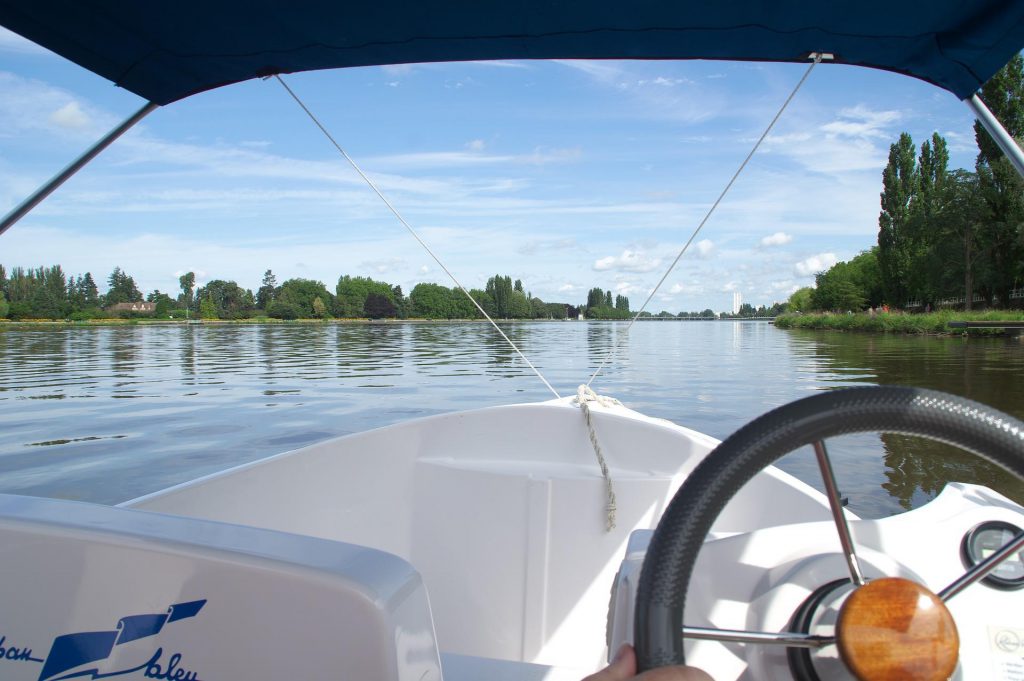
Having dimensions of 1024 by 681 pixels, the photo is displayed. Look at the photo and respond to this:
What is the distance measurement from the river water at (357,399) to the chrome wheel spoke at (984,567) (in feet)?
6.94

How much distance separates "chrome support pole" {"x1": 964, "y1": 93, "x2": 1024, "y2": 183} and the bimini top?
0.05 metres

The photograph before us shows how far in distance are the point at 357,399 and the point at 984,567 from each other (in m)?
9.72

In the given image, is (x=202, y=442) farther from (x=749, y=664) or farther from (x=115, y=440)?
(x=749, y=664)

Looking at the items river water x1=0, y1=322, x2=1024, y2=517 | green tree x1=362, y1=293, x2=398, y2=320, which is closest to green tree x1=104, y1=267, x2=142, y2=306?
green tree x1=362, y1=293, x2=398, y2=320

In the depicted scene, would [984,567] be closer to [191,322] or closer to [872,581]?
[872,581]

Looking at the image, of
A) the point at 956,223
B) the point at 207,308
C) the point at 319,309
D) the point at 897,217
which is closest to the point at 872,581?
the point at 956,223

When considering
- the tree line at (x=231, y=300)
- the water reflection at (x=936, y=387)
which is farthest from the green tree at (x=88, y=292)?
the water reflection at (x=936, y=387)

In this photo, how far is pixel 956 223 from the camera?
3064cm

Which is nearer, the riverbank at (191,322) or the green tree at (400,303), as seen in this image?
the riverbank at (191,322)

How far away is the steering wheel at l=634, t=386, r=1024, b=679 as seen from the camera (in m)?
0.57

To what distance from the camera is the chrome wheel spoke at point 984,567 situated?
1.98 ft

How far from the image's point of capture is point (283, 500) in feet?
5.84

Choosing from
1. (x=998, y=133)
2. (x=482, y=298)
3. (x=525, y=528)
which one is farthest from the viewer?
(x=482, y=298)

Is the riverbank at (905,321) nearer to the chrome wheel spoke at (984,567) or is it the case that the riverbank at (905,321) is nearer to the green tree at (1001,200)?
the green tree at (1001,200)
